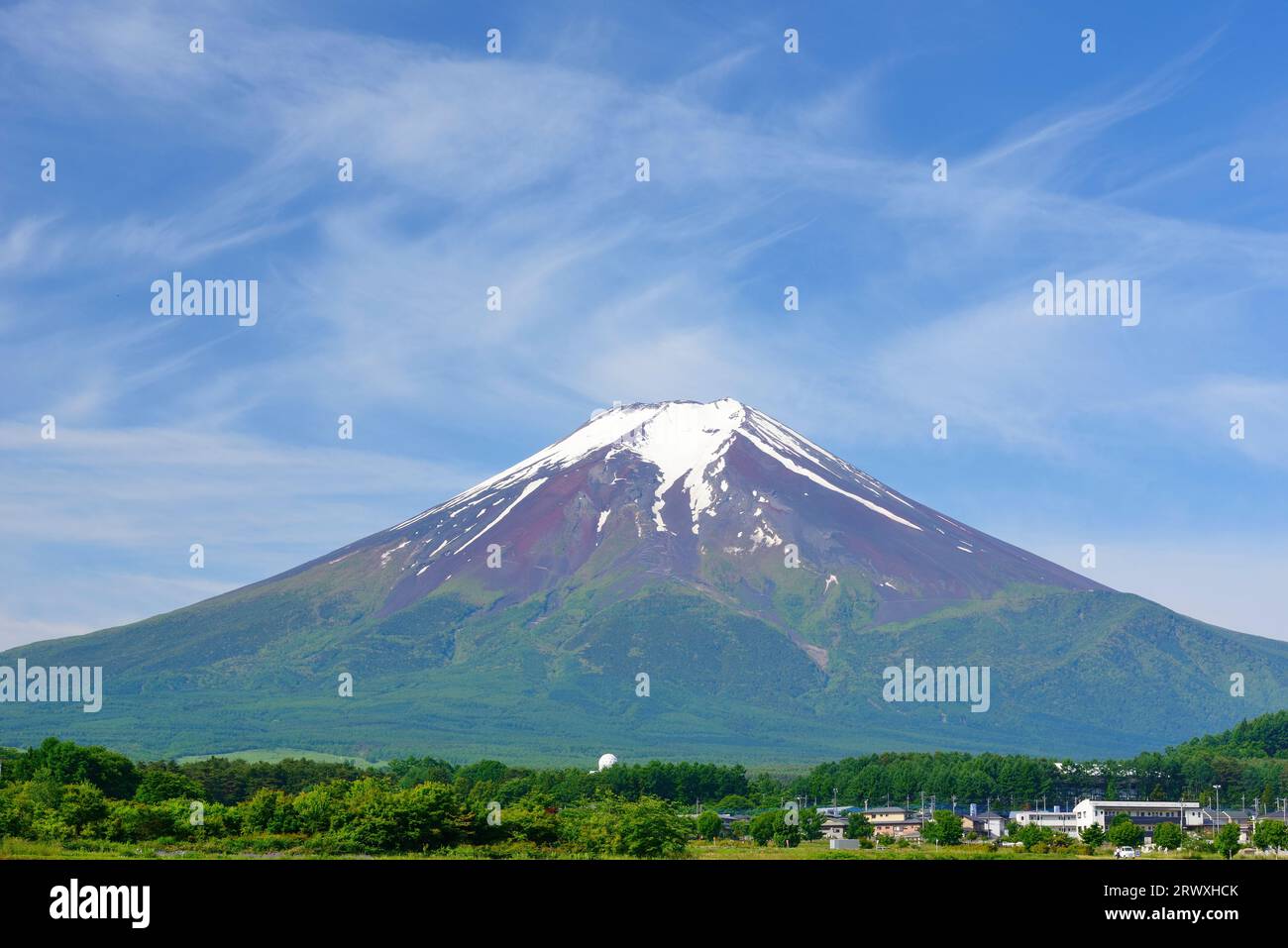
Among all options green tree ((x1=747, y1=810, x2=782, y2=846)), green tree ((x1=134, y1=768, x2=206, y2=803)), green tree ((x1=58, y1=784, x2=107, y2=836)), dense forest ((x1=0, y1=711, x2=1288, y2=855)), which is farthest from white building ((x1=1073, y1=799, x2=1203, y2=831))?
green tree ((x1=58, y1=784, x2=107, y2=836))

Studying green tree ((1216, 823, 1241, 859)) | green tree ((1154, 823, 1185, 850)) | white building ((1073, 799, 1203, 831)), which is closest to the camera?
green tree ((1216, 823, 1241, 859))

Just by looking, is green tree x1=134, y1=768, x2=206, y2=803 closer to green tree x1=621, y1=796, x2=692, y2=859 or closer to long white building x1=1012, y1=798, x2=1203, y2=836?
green tree x1=621, y1=796, x2=692, y2=859

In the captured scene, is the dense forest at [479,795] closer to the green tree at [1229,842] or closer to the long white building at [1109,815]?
the long white building at [1109,815]

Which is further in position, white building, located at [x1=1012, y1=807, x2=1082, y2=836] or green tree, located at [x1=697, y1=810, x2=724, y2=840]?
white building, located at [x1=1012, y1=807, x2=1082, y2=836]

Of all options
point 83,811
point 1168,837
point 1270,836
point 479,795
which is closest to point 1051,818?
point 1168,837

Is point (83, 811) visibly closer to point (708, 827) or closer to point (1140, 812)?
point (708, 827)
